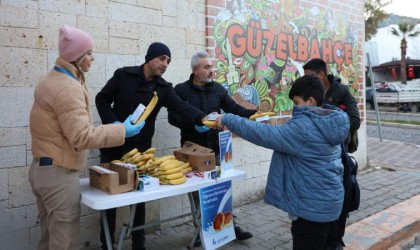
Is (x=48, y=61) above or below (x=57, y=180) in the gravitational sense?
above

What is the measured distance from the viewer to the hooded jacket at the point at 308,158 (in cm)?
241

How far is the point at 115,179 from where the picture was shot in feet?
7.97

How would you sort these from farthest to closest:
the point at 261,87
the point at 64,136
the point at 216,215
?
the point at 261,87 → the point at 216,215 → the point at 64,136

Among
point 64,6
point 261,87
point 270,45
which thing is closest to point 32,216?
point 64,6

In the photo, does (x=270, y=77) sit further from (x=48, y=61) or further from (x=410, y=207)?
(x=48, y=61)

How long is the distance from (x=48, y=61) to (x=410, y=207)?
15.3ft

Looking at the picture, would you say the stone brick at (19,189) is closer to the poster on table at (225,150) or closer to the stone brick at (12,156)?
the stone brick at (12,156)

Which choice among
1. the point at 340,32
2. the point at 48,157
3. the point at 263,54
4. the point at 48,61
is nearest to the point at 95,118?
the point at 48,61

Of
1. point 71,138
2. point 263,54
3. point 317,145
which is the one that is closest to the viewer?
point 71,138

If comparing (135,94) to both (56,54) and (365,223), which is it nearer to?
(56,54)

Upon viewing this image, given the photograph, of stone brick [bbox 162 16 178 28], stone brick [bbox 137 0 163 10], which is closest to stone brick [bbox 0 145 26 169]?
stone brick [bbox 137 0 163 10]

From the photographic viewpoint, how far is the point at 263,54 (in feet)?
17.1

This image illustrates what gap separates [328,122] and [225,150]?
100 cm

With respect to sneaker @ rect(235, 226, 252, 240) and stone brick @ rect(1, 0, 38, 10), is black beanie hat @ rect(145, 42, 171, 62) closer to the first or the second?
stone brick @ rect(1, 0, 38, 10)
